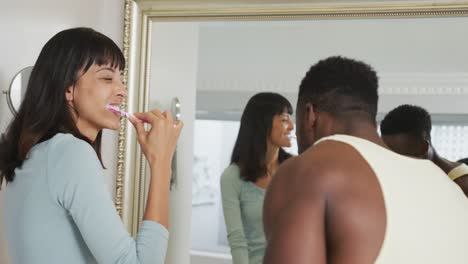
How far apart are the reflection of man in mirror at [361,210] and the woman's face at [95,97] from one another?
0.36 meters

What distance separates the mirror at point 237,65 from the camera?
1.02 m

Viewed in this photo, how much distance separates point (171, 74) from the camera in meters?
1.20

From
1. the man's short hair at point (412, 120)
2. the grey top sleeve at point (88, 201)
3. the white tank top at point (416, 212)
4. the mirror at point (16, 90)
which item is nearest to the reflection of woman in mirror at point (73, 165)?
the grey top sleeve at point (88, 201)

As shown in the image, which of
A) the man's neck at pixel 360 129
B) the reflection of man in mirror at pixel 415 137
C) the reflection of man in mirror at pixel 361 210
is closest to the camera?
the reflection of man in mirror at pixel 361 210

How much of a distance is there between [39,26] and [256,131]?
51cm

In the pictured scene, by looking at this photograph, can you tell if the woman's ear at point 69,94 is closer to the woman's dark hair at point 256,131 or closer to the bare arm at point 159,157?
the bare arm at point 159,157

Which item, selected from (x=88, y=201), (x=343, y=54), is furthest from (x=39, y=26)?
(x=343, y=54)

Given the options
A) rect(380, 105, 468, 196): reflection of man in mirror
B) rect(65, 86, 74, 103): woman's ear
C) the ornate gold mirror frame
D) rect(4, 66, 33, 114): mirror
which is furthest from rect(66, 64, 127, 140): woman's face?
rect(380, 105, 468, 196): reflection of man in mirror

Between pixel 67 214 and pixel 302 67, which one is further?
pixel 302 67

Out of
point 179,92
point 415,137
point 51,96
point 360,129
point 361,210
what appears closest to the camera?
point 361,210

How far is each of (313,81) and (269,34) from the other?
0.39m

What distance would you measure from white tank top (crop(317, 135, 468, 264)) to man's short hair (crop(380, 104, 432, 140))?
0.38 m

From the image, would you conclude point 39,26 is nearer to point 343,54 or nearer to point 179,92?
point 179,92

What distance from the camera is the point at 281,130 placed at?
1.06m
